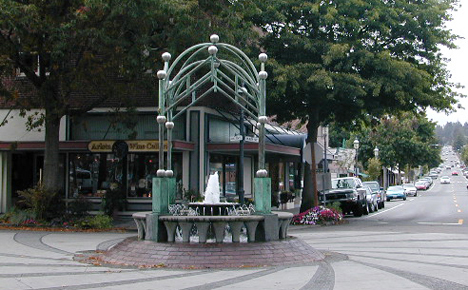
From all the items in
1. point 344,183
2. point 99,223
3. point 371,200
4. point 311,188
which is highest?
point 344,183

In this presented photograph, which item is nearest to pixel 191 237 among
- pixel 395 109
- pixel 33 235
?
pixel 33 235

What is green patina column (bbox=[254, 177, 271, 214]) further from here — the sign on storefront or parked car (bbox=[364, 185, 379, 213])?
parked car (bbox=[364, 185, 379, 213])

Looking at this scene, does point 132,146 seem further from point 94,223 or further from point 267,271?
point 267,271

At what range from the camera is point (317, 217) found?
76.9 ft

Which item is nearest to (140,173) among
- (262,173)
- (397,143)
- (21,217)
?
(21,217)

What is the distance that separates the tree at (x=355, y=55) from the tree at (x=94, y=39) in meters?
2.83

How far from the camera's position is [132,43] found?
20.1 meters

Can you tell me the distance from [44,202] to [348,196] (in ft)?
47.9

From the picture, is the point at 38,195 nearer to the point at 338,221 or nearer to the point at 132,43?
the point at 132,43

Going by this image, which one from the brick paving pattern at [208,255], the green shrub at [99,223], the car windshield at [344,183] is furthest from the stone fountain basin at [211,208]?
the car windshield at [344,183]

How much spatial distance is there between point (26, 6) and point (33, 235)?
6750 mm

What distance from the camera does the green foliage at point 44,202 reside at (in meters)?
20.7

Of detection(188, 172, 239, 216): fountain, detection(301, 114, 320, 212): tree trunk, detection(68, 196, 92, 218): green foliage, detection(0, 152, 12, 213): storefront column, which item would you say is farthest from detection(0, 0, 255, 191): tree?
detection(188, 172, 239, 216): fountain

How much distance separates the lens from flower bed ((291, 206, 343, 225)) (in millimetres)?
23391
